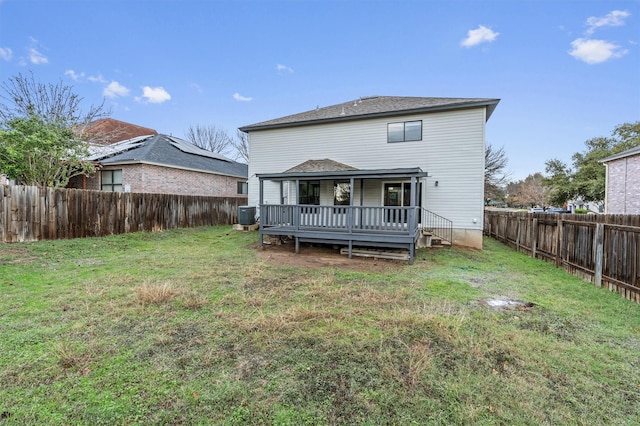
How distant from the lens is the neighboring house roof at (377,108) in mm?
Result: 11180

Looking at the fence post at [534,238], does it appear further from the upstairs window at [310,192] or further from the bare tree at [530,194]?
the bare tree at [530,194]

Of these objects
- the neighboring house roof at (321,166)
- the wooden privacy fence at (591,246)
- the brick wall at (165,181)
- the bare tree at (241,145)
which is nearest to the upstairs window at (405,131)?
the neighboring house roof at (321,166)

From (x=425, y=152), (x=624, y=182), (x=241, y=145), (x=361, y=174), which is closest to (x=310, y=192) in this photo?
(x=361, y=174)

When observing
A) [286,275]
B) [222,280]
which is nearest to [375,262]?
[286,275]

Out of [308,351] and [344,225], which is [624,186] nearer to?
[344,225]

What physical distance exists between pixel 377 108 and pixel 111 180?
15.5 m

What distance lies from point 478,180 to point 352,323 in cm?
992

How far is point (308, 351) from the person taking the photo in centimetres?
314

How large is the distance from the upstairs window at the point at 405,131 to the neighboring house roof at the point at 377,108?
Answer: 1.61 feet

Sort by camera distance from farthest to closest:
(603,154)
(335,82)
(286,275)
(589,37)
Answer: (603,154) → (335,82) → (589,37) → (286,275)

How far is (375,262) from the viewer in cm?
847

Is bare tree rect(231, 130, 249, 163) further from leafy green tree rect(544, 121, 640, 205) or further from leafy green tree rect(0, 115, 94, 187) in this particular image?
leafy green tree rect(544, 121, 640, 205)

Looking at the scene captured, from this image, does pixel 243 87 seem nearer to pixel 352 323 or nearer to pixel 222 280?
pixel 222 280

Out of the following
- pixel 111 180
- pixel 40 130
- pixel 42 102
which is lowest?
pixel 111 180
